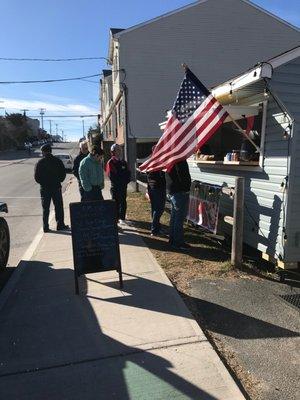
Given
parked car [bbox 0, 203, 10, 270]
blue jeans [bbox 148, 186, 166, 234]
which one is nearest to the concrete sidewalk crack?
parked car [bbox 0, 203, 10, 270]

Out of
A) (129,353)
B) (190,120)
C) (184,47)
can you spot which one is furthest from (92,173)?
(184,47)

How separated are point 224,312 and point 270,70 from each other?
3.09 m

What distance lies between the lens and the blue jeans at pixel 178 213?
7418mm

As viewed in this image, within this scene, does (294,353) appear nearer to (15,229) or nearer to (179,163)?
(179,163)

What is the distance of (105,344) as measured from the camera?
13.5 feet

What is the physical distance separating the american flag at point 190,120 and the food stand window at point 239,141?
0.34 metres

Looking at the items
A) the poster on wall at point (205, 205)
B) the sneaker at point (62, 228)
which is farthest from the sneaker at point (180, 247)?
the sneaker at point (62, 228)

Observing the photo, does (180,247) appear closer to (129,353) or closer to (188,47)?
(129,353)

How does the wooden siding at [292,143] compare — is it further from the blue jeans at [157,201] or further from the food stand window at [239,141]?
the blue jeans at [157,201]

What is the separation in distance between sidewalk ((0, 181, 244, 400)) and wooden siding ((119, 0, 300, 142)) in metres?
19.6

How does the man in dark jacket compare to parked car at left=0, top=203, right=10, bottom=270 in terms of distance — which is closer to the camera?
parked car at left=0, top=203, right=10, bottom=270

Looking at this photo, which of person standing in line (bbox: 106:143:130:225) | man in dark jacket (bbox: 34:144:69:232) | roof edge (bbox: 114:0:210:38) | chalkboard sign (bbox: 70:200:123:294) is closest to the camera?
chalkboard sign (bbox: 70:200:123:294)

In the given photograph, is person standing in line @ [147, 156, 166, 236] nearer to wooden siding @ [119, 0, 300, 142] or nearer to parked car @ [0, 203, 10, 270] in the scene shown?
parked car @ [0, 203, 10, 270]

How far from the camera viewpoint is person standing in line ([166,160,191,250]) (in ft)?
24.1
